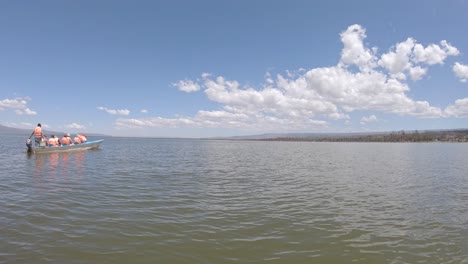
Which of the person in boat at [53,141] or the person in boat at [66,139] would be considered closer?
the person in boat at [53,141]

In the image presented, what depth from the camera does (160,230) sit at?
10125 millimetres

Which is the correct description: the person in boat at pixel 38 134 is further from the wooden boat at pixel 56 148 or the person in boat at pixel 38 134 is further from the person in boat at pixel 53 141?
the person in boat at pixel 53 141

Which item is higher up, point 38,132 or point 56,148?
point 38,132

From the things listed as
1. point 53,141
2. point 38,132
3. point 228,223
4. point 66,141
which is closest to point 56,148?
point 53,141

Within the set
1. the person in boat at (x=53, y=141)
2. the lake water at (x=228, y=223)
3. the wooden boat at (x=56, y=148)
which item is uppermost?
the person in boat at (x=53, y=141)

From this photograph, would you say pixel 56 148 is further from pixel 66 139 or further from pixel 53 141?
pixel 66 139

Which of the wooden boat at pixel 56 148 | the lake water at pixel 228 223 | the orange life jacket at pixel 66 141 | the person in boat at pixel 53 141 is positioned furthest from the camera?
the orange life jacket at pixel 66 141

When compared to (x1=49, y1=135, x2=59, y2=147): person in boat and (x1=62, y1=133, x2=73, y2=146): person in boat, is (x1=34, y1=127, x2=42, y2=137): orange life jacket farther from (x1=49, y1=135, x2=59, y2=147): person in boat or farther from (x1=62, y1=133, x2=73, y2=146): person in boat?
(x1=62, y1=133, x2=73, y2=146): person in boat

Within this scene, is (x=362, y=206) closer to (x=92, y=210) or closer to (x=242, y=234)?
(x=242, y=234)

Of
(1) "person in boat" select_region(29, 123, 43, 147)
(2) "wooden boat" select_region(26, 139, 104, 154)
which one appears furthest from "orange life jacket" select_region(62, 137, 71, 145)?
(1) "person in boat" select_region(29, 123, 43, 147)

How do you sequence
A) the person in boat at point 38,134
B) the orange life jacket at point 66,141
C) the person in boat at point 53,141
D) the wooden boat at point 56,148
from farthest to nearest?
the orange life jacket at point 66,141, the person in boat at point 53,141, the person in boat at point 38,134, the wooden boat at point 56,148

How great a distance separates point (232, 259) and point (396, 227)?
678cm

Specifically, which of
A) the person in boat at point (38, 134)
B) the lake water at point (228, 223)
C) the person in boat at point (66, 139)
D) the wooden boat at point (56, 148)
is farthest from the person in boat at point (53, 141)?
the lake water at point (228, 223)

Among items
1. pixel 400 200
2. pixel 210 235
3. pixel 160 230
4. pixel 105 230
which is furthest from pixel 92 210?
pixel 400 200
